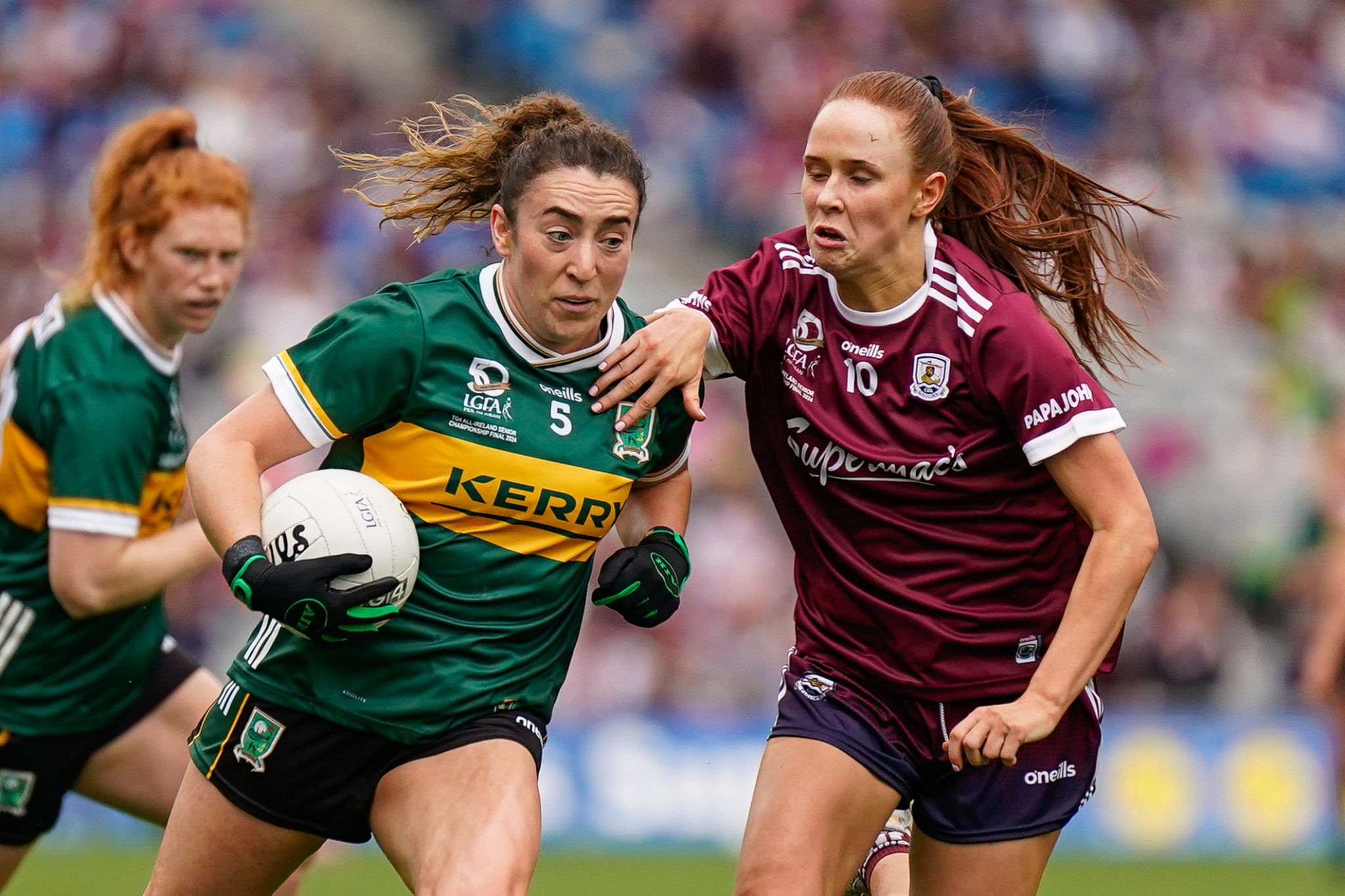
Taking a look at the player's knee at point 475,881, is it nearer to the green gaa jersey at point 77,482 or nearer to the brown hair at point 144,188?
the green gaa jersey at point 77,482

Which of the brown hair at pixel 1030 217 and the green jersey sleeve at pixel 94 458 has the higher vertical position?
the brown hair at pixel 1030 217

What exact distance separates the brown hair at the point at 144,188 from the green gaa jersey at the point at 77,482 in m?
0.12

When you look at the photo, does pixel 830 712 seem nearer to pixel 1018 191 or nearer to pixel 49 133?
pixel 1018 191

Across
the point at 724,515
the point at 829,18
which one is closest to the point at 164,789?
the point at 724,515

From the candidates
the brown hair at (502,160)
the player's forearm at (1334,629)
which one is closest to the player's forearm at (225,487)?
the brown hair at (502,160)

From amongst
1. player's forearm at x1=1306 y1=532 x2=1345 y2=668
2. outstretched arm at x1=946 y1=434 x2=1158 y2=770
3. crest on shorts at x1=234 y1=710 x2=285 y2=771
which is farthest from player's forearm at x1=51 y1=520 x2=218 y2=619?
player's forearm at x1=1306 y1=532 x2=1345 y2=668

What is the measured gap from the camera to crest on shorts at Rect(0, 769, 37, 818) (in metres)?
5.07

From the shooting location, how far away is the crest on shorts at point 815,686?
14.2ft

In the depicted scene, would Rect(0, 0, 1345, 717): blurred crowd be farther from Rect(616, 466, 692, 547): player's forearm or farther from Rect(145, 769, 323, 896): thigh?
Rect(145, 769, 323, 896): thigh

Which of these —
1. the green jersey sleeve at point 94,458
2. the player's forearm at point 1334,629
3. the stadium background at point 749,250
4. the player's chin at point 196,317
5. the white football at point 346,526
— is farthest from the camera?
the stadium background at point 749,250

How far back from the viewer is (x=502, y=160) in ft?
14.4

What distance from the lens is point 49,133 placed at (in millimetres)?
13367

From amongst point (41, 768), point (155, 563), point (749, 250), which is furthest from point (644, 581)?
point (749, 250)

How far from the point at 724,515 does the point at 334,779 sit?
7988mm
